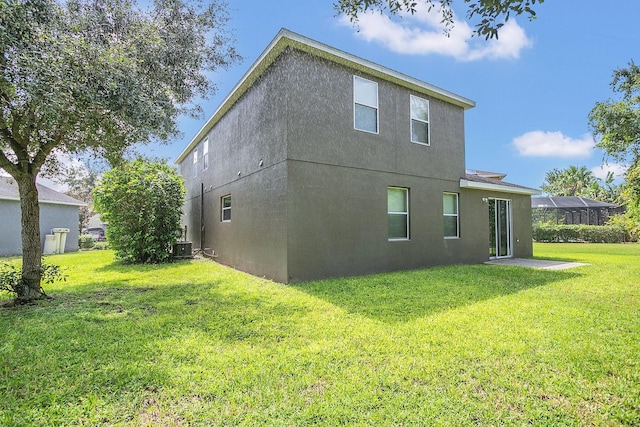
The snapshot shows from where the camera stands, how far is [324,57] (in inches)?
297

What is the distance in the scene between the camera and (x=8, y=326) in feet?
14.2

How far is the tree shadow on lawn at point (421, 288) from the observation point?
5.03 meters

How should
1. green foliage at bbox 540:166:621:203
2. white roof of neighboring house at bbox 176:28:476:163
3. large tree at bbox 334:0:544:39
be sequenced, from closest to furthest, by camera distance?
large tree at bbox 334:0:544:39, white roof of neighboring house at bbox 176:28:476:163, green foliage at bbox 540:166:621:203

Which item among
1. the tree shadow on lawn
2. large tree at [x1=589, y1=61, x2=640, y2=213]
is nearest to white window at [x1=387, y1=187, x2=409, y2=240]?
the tree shadow on lawn

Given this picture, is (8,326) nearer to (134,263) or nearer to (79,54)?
(79,54)

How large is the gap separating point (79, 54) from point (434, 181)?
8.65m

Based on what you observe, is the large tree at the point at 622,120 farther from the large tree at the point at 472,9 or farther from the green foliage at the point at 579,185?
the green foliage at the point at 579,185

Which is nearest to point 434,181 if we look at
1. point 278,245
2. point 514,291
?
point 514,291

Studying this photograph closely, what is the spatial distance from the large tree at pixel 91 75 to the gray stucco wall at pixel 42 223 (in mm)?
8082

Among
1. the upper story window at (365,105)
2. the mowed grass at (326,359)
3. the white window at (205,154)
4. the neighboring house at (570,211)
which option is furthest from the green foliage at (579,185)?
the white window at (205,154)

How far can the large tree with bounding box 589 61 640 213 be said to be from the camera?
1078 centimetres

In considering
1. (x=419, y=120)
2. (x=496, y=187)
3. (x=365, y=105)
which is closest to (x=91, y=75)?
(x=365, y=105)

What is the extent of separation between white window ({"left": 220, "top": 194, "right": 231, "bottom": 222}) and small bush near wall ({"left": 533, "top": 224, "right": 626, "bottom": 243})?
23.1 meters

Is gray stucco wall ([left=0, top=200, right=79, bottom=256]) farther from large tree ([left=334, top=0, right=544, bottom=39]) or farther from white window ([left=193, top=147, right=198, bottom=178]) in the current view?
large tree ([left=334, top=0, right=544, bottom=39])
